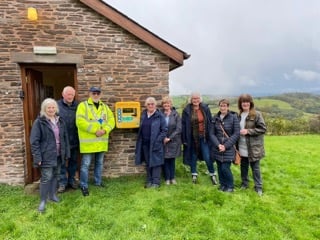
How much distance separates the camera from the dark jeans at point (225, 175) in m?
6.12

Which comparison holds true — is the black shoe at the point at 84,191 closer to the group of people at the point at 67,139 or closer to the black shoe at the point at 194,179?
the group of people at the point at 67,139

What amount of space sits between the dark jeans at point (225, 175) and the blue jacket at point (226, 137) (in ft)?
0.49

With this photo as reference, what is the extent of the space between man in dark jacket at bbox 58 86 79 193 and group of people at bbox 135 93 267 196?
4.47 ft

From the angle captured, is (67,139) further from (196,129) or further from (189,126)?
(196,129)

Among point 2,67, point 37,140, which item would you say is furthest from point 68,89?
point 2,67

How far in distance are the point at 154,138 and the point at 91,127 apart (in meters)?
1.35

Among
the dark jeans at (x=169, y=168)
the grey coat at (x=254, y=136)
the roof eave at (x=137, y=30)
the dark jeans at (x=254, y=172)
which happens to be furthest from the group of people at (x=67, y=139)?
the dark jeans at (x=254, y=172)

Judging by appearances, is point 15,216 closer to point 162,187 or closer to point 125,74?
point 162,187

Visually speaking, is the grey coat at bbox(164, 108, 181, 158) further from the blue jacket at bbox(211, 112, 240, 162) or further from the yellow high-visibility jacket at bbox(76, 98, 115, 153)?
the yellow high-visibility jacket at bbox(76, 98, 115, 153)

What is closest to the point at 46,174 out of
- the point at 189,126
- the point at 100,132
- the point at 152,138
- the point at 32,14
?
the point at 100,132

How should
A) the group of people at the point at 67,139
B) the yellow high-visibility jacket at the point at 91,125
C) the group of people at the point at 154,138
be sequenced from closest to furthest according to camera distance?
the group of people at the point at 67,139 → the group of people at the point at 154,138 → the yellow high-visibility jacket at the point at 91,125

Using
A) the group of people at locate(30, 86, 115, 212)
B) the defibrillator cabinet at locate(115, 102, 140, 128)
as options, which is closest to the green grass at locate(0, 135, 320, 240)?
the group of people at locate(30, 86, 115, 212)

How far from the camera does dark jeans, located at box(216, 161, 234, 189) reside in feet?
20.1

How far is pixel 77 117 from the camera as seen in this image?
5.73 metres
